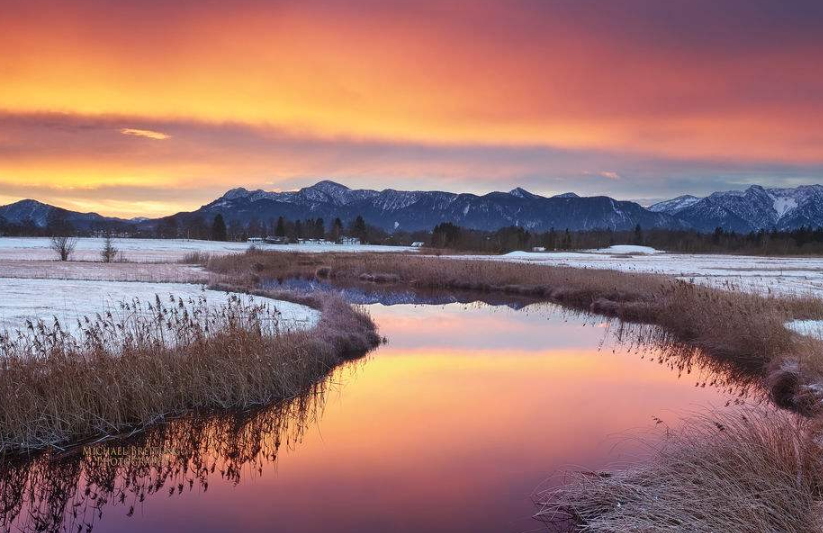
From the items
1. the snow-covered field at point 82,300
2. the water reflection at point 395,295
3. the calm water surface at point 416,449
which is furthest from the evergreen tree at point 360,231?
the calm water surface at point 416,449

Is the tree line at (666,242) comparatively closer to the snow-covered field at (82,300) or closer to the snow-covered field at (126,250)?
the snow-covered field at (126,250)

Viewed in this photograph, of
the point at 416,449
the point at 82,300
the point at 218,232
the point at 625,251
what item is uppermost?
the point at 218,232

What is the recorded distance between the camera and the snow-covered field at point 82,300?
1725cm

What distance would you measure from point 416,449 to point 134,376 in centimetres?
648

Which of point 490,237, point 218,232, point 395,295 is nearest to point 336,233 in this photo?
point 218,232

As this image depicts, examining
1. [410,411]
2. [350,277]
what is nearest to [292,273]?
[350,277]

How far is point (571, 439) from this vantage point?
36.1 feet

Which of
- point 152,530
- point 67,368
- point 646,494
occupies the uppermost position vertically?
point 67,368

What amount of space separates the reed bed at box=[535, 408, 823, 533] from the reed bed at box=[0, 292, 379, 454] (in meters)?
8.01

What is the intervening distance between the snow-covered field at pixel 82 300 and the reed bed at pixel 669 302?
32.4ft

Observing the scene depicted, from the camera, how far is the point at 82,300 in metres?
21.9

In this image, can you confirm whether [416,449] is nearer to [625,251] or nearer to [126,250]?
[126,250]

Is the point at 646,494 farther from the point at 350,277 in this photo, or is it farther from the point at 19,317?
the point at 350,277

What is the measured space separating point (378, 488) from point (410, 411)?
393 centimetres
